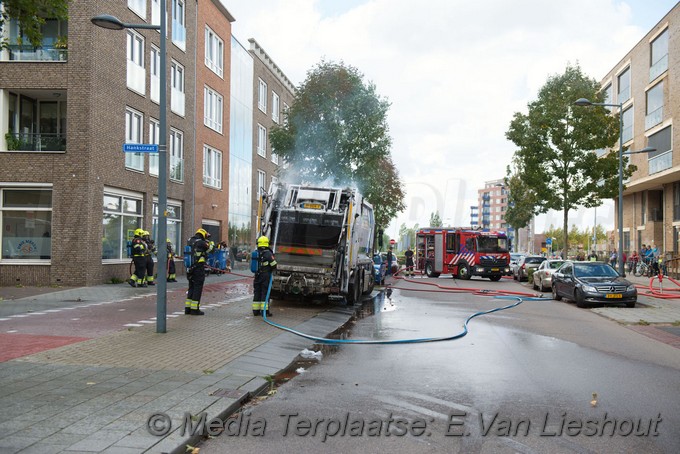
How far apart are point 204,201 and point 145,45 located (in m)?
8.69

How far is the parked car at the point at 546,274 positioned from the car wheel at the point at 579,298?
474 cm

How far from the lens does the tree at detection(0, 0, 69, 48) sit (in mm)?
6949

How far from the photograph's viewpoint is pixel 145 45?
76.9ft

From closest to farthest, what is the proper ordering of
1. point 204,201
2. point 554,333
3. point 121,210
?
1. point 554,333
2. point 121,210
3. point 204,201

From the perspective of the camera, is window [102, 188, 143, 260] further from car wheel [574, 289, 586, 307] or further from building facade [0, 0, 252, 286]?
car wheel [574, 289, 586, 307]

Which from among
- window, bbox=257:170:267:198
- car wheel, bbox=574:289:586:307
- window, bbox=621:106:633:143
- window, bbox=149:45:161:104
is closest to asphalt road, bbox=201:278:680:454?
car wheel, bbox=574:289:586:307

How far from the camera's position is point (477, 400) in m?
6.16

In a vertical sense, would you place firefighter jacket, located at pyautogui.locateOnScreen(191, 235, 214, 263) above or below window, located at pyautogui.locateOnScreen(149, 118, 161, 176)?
below

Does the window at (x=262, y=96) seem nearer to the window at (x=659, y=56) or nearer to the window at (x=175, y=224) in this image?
the window at (x=175, y=224)

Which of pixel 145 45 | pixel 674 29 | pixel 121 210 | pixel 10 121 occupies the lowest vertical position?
pixel 121 210

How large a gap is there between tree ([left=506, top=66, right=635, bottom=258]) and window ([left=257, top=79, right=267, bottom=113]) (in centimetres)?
1651

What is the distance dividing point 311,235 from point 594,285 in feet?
26.5

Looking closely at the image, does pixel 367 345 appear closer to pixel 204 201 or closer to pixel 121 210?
pixel 121 210

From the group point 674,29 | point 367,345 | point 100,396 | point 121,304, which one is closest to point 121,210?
point 121,304
